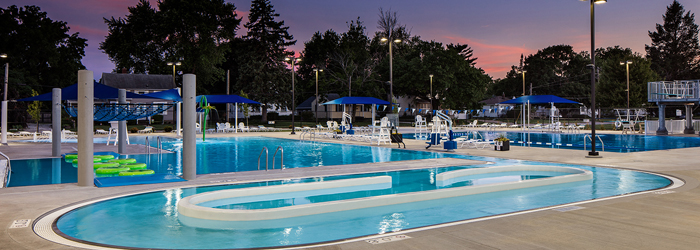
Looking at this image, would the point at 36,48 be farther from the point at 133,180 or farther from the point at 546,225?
the point at 546,225

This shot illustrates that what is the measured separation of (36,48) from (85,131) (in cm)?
4883

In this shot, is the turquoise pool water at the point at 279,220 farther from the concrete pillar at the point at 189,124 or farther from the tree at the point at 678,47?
the tree at the point at 678,47

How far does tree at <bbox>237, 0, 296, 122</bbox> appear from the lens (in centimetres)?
4869

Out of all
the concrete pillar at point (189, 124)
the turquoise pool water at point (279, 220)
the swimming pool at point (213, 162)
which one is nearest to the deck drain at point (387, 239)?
the turquoise pool water at point (279, 220)

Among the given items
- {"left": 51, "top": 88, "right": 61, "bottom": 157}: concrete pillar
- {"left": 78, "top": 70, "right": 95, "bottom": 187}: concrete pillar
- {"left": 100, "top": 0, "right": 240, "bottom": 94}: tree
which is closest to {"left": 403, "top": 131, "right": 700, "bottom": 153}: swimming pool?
{"left": 78, "top": 70, "right": 95, "bottom": 187}: concrete pillar

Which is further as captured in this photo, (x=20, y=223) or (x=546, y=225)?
(x=20, y=223)

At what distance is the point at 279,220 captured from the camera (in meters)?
5.96

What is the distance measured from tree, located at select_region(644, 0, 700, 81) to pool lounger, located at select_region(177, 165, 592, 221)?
253 ft

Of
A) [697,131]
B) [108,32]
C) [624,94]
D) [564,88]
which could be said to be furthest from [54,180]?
[564,88]

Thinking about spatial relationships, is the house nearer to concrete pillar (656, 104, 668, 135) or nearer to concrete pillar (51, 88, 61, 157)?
concrete pillar (51, 88, 61, 157)

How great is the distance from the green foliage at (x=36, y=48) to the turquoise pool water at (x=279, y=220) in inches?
1791

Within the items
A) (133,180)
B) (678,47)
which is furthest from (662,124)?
(678,47)

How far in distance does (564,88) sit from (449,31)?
2998cm

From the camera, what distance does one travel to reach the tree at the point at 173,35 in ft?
141
